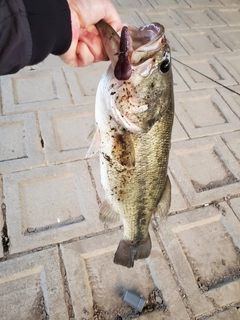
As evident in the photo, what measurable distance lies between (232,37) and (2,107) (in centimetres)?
339

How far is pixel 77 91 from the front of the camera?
10.3ft

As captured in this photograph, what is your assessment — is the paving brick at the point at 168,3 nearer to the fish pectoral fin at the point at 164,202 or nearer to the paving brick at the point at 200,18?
the paving brick at the point at 200,18

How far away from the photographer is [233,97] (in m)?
3.49

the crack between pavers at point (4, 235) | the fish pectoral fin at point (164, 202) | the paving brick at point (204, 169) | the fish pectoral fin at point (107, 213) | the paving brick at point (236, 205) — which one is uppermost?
the fish pectoral fin at point (164, 202)

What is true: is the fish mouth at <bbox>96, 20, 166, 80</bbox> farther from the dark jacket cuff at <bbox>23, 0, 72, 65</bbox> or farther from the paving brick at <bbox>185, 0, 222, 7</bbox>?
the paving brick at <bbox>185, 0, 222, 7</bbox>

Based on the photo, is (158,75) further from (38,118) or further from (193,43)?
(193,43)

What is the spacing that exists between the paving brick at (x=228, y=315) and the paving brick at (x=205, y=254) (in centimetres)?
4

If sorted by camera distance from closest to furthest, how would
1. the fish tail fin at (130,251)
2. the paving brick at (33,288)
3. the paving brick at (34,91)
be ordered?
the fish tail fin at (130,251), the paving brick at (33,288), the paving brick at (34,91)

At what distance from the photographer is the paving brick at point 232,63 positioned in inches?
150

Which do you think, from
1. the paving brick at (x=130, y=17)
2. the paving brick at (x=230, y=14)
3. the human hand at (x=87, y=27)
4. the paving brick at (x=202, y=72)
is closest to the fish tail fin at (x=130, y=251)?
the human hand at (x=87, y=27)

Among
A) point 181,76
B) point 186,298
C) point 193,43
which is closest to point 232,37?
point 193,43

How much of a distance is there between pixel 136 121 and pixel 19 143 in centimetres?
158

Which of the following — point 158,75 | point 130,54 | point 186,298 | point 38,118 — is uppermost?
point 130,54

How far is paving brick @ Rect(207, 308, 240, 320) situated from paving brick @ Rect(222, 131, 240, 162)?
4.65 feet
